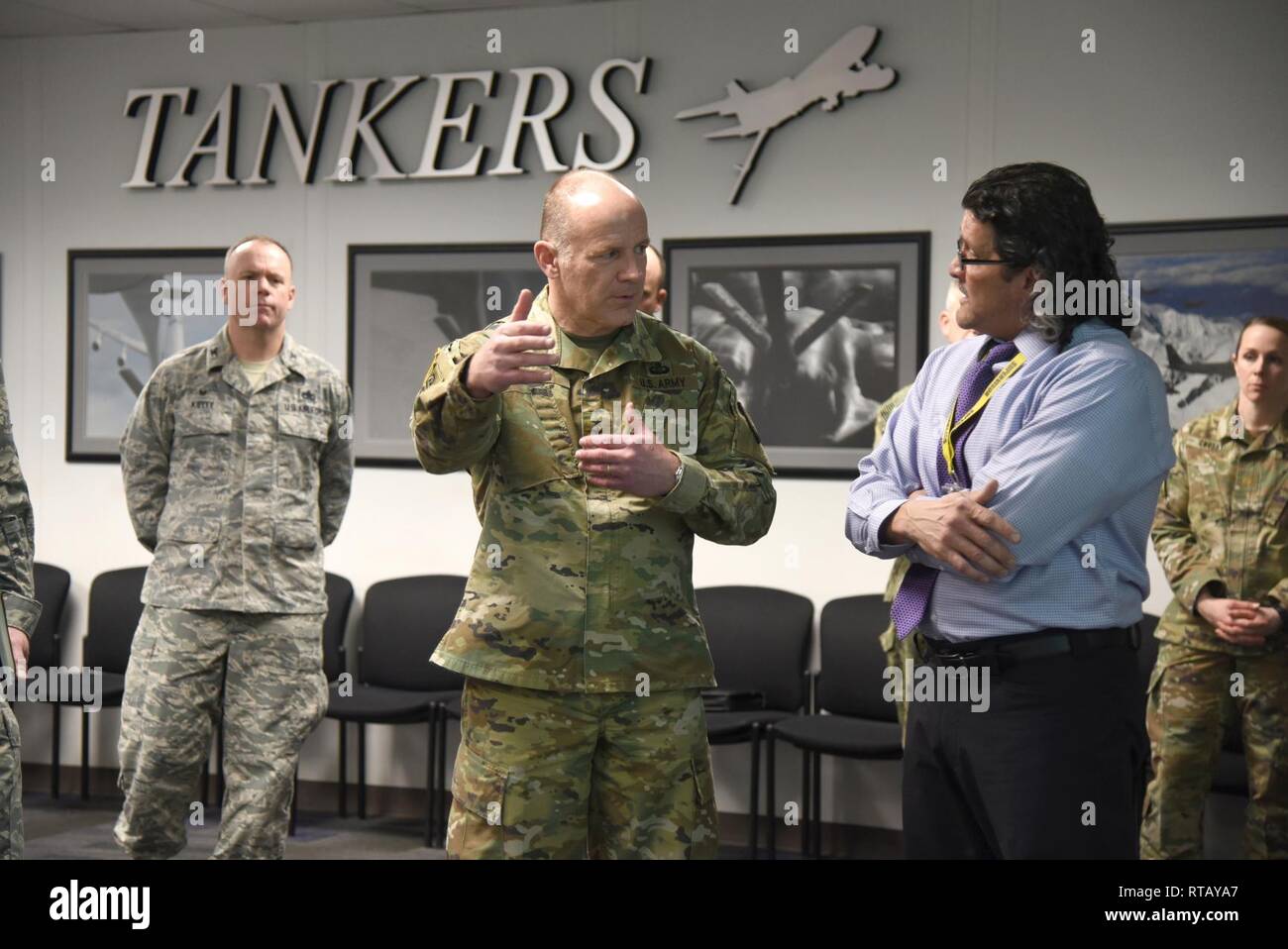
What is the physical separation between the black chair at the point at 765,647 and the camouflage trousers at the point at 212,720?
1.71 metres

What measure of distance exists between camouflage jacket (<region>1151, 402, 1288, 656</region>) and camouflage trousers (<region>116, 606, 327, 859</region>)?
2.67 meters

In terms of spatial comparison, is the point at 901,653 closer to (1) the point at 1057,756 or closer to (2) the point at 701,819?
(2) the point at 701,819

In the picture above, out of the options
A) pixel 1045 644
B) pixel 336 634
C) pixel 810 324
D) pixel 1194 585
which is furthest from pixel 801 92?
pixel 1045 644

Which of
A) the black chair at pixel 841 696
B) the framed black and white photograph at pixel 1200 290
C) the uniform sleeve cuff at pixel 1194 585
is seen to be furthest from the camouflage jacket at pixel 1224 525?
the black chair at pixel 841 696


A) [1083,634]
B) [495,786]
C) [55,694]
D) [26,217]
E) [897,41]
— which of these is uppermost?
[897,41]

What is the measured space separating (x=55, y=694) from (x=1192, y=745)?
4.36 metres

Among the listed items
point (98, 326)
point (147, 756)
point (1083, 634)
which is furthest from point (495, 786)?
point (98, 326)

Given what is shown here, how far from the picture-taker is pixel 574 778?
252 centimetres

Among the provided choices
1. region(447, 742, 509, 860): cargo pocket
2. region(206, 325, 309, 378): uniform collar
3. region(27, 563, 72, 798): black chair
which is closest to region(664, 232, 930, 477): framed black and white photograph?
region(206, 325, 309, 378): uniform collar

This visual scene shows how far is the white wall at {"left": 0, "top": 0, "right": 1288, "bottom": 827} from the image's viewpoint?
16.8 ft

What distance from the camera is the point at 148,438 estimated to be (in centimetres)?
438

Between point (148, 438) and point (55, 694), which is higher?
point (148, 438)

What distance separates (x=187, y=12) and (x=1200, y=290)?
4110 millimetres
